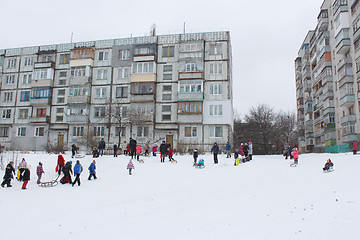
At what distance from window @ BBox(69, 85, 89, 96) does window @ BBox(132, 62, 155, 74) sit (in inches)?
297

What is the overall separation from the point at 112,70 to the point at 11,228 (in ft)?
121

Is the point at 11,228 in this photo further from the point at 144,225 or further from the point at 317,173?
the point at 317,173

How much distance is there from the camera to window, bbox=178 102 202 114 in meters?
40.4

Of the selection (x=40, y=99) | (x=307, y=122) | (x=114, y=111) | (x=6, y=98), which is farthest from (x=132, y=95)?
(x=307, y=122)

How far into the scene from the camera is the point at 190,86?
41031 mm

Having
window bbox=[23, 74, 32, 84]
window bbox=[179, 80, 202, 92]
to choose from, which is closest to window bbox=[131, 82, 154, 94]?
window bbox=[179, 80, 202, 92]

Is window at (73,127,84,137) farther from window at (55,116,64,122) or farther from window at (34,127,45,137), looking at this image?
window at (34,127,45,137)

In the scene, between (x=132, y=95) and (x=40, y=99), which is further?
(x=40, y=99)

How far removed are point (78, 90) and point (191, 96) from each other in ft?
54.1

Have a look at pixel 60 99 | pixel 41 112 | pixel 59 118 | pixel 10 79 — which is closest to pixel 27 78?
pixel 10 79

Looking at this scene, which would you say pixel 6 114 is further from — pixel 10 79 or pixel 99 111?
pixel 99 111

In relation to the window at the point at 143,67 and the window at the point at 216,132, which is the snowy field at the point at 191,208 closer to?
the window at the point at 216,132

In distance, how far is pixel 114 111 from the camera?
42094mm

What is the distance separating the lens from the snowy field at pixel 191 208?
8734mm
